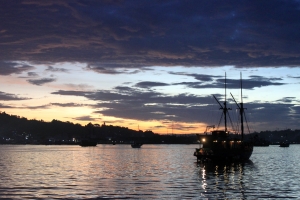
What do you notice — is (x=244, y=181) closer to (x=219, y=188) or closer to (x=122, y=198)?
(x=219, y=188)

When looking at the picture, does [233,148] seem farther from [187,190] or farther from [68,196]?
[68,196]

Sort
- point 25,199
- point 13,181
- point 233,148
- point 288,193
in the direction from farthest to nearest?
point 233,148 → point 13,181 → point 288,193 → point 25,199

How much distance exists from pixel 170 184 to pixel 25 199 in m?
24.1

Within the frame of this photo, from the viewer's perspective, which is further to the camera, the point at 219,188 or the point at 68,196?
the point at 219,188

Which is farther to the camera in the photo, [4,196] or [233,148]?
[233,148]

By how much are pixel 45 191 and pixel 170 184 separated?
19266mm

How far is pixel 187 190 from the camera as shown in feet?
197

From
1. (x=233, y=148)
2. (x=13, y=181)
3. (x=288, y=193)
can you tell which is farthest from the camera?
(x=233, y=148)

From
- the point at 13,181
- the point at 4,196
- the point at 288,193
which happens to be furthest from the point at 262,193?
the point at 13,181

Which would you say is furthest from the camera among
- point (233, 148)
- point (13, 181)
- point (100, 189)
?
point (233, 148)

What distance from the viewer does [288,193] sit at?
56875 millimetres

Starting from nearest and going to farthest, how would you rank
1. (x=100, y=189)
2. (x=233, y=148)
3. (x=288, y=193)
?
(x=288, y=193)
(x=100, y=189)
(x=233, y=148)

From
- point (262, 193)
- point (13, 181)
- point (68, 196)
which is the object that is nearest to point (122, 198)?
point (68, 196)

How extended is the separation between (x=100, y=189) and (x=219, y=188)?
16.7 m
